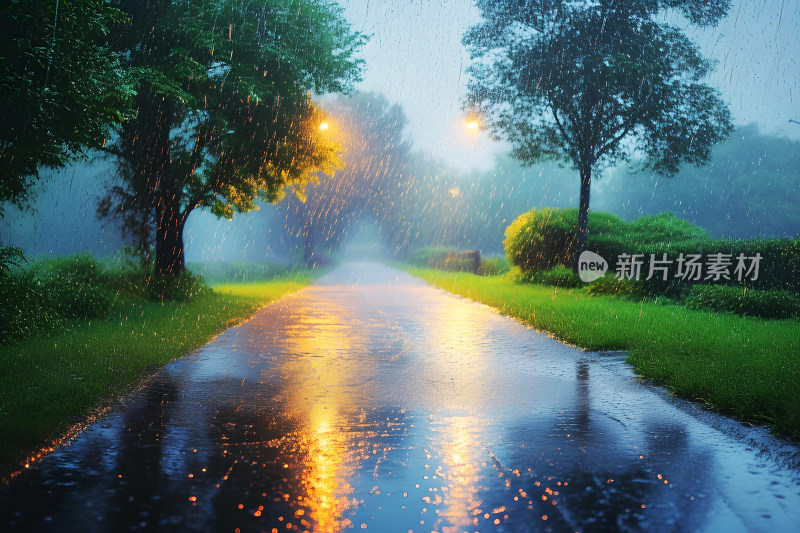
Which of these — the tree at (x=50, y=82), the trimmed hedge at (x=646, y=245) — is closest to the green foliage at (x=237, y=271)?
the trimmed hedge at (x=646, y=245)

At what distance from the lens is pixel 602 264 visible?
25016 mm

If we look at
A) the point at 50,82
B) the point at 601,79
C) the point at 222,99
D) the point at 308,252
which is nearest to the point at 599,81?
the point at 601,79

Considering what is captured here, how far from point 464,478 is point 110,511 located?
223 cm

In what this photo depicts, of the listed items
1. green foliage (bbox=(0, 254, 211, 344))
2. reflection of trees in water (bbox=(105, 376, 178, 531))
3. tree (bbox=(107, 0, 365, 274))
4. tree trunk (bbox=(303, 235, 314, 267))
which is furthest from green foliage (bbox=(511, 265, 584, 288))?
tree trunk (bbox=(303, 235, 314, 267))

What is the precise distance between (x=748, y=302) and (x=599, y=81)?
33.0 feet

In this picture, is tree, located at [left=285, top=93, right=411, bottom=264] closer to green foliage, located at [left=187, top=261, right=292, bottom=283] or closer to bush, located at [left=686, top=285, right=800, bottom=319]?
green foliage, located at [left=187, top=261, right=292, bottom=283]

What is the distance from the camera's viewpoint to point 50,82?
9.74m

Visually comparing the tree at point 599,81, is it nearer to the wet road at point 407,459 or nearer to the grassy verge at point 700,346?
the grassy verge at point 700,346

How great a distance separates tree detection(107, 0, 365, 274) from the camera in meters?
16.9

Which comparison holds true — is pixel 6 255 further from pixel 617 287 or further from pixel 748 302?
pixel 617 287

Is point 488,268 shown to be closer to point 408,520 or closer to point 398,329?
point 398,329

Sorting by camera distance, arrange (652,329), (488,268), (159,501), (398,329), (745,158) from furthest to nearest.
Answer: (745,158) < (488,268) < (398,329) < (652,329) < (159,501)

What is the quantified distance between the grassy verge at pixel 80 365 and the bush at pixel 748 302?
11.0 meters

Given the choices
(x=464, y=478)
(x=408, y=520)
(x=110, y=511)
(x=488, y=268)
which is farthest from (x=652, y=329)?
(x=488, y=268)
